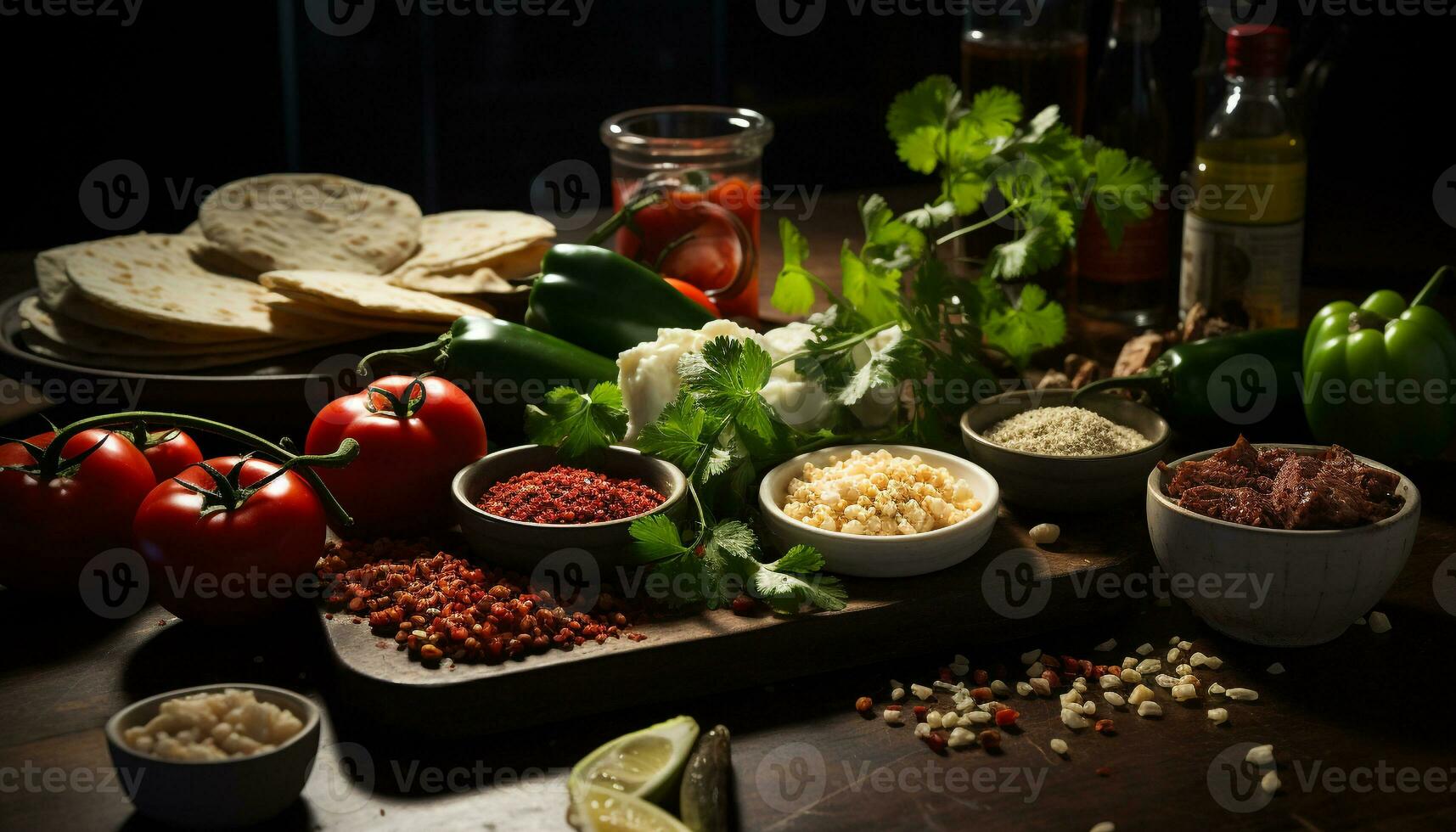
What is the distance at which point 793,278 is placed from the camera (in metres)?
1.87

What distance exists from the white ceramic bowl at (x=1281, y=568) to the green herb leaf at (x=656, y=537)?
460 mm

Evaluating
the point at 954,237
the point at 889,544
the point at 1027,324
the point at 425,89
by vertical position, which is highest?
the point at 425,89

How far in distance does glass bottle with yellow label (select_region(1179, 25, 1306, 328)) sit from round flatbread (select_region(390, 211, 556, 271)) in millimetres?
999

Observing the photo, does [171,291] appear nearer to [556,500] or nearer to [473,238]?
[473,238]

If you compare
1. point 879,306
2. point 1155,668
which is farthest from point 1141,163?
point 1155,668

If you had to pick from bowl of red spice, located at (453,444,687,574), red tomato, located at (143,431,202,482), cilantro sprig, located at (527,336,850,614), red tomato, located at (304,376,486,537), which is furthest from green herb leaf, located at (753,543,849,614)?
red tomato, located at (143,431,202,482)

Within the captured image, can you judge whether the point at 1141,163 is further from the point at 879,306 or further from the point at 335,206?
the point at 335,206

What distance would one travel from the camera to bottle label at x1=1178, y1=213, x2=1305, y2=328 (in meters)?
1.84

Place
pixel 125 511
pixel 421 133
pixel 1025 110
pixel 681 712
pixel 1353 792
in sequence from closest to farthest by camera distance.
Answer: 1. pixel 1353 792
2. pixel 681 712
3. pixel 125 511
4. pixel 1025 110
5. pixel 421 133

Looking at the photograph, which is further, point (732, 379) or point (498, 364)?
point (498, 364)

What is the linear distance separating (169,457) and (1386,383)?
4.66 ft

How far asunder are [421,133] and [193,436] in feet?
7.99

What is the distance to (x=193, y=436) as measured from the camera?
177cm

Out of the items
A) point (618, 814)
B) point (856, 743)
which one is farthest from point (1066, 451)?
point (618, 814)
